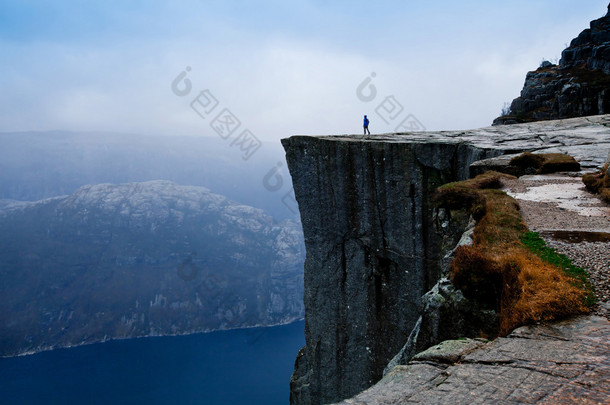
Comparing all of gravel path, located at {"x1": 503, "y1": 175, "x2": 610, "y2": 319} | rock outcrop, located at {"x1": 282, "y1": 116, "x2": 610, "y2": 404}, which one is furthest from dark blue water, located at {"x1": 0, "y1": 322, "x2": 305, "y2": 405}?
gravel path, located at {"x1": 503, "y1": 175, "x2": 610, "y2": 319}

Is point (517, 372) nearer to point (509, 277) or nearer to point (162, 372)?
point (509, 277)

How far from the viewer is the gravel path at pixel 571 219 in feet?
19.8

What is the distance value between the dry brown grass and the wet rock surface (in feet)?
0.83

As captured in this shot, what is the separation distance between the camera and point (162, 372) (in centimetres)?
12256

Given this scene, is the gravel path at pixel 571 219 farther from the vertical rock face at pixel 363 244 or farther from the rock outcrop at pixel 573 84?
the rock outcrop at pixel 573 84

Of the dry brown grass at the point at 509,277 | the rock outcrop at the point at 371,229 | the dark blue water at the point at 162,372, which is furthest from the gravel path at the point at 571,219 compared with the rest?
the dark blue water at the point at 162,372

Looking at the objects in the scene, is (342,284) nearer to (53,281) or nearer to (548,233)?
(548,233)

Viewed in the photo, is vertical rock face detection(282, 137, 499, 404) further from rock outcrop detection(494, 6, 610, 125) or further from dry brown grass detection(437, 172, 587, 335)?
rock outcrop detection(494, 6, 610, 125)

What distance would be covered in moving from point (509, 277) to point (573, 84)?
40.6 metres

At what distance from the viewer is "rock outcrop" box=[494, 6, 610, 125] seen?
115 feet

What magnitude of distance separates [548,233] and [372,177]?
12111 mm

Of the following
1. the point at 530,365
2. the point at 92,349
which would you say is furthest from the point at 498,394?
the point at 92,349

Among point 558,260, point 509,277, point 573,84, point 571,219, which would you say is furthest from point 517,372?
point 573,84

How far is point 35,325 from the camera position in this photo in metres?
169
